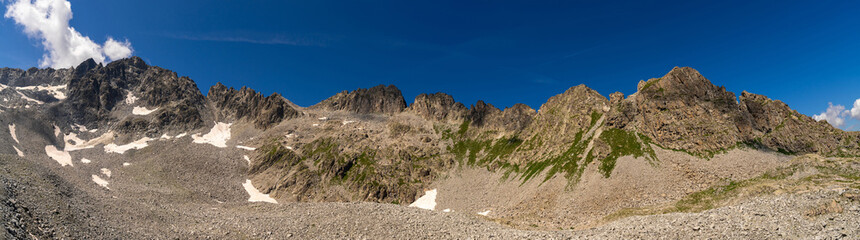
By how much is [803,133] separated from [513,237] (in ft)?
330

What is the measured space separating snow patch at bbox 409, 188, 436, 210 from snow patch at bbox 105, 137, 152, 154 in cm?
12287

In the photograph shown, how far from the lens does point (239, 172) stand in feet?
470

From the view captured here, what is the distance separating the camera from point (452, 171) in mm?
150125

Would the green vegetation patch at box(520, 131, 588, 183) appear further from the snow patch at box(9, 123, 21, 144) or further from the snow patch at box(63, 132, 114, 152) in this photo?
the snow patch at box(63, 132, 114, 152)

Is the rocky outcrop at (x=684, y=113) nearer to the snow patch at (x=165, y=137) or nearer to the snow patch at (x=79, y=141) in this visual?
the snow patch at (x=165, y=137)

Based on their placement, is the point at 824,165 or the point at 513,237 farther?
the point at 824,165

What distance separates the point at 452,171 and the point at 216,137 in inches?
4877

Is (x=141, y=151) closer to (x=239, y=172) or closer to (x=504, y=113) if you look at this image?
(x=239, y=172)

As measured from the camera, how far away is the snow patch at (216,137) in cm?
17141

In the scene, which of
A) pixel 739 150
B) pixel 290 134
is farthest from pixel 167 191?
pixel 739 150

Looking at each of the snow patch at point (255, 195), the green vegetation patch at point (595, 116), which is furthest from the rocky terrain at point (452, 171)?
the green vegetation patch at point (595, 116)

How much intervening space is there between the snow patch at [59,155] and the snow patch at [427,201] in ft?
387

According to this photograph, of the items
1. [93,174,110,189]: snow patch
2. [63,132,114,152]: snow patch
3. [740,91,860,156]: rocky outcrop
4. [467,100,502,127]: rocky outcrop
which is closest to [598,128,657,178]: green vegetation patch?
[740,91,860,156]: rocky outcrop

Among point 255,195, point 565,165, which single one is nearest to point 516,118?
point 565,165
